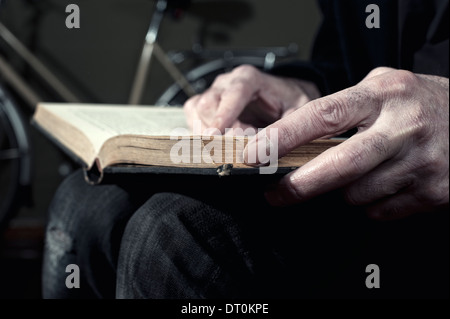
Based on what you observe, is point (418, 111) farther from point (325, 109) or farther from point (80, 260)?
point (80, 260)

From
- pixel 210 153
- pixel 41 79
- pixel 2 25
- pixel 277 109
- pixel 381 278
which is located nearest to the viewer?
pixel 210 153

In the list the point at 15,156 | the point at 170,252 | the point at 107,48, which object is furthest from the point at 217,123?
the point at 107,48

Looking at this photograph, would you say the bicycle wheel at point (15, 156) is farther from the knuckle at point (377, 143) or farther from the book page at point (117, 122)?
the knuckle at point (377, 143)

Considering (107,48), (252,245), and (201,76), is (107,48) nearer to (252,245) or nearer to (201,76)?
(201,76)

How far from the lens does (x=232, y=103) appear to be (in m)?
0.42

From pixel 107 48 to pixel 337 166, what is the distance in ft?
4.82

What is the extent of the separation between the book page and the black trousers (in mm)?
38

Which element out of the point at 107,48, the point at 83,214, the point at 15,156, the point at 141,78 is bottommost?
the point at 15,156

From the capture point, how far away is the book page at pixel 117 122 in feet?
1.09

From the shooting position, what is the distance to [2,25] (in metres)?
1.43

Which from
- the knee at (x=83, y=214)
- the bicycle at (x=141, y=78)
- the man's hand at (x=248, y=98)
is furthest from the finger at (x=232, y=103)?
the bicycle at (x=141, y=78)

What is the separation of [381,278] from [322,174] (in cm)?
13

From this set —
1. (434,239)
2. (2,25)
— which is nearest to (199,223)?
(434,239)

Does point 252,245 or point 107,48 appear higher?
point 107,48
